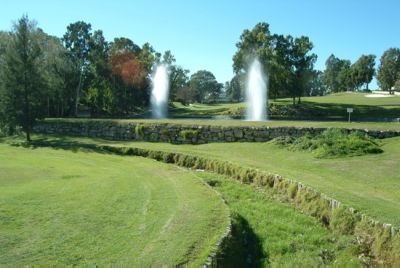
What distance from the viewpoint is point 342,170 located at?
15.2 meters

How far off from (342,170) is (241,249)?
7229 mm

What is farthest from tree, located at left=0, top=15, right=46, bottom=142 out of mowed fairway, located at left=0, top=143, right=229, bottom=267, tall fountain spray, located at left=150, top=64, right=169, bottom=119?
tall fountain spray, located at left=150, top=64, right=169, bottom=119

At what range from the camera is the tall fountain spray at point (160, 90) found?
5931cm

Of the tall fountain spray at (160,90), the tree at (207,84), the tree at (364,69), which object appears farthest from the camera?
the tree at (207,84)

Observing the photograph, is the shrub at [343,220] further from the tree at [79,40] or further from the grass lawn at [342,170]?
the tree at [79,40]

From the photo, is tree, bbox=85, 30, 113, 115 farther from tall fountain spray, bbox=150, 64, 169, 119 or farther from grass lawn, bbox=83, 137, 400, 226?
grass lawn, bbox=83, 137, 400, 226

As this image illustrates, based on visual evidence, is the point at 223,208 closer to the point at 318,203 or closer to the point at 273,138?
the point at 318,203

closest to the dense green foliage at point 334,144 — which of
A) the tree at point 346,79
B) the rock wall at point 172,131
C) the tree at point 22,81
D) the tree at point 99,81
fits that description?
the rock wall at point 172,131

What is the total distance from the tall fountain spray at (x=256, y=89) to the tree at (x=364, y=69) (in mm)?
38405

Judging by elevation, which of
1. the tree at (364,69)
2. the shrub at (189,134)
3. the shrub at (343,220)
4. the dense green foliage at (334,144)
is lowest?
the shrub at (343,220)

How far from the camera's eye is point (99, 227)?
9.28 metres

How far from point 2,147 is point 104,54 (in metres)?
25.5

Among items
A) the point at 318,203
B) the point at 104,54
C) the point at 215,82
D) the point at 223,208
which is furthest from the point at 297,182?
the point at 215,82

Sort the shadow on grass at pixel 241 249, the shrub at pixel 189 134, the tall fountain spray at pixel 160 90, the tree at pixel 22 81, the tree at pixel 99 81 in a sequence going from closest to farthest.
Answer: the shadow on grass at pixel 241 249 → the shrub at pixel 189 134 → the tree at pixel 22 81 → the tree at pixel 99 81 → the tall fountain spray at pixel 160 90
